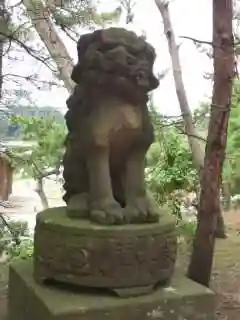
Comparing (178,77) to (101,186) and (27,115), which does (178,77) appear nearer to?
(27,115)

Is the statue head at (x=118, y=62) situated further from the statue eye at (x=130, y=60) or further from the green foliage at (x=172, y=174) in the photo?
the green foliage at (x=172, y=174)

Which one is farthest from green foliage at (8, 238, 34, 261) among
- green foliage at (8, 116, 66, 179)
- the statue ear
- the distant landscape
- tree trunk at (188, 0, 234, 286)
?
the statue ear

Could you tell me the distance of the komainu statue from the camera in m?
2.14

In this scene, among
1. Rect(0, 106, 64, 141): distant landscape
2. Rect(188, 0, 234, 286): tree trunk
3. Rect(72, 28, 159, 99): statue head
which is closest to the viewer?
Rect(72, 28, 159, 99): statue head

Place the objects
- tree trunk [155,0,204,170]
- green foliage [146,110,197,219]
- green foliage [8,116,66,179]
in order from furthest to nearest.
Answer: green foliage [146,110,197,219], green foliage [8,116,66,179], tree trunk [155,0,204,170]

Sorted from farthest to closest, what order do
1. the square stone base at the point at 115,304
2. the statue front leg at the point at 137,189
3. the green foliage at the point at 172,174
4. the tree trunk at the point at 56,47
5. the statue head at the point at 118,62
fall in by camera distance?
the green foliage at the point at 172,174 < the tree trunk at the point at 56,47 < the statue front leg at the point at 137,189 < the statue head at the point at 118,62 < the square stone base at the point at 115,304

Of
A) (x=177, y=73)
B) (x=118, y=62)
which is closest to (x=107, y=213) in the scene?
(x=118, y=62)

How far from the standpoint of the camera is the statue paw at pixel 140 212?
220cm

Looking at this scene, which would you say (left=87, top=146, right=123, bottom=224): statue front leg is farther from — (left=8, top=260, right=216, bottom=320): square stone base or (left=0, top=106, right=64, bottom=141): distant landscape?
(left=0, top=106, right=64, bottom=141): distant landscape

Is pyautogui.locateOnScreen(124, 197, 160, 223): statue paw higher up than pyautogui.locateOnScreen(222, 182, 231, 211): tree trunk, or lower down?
higher up

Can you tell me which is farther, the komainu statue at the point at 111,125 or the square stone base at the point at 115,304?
the komainu statue at the point at 111,125

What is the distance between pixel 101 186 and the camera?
219 cm

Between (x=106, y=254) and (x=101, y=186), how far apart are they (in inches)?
10.7

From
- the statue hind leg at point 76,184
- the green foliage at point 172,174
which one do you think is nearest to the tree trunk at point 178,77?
the green foliage at point 172,174
